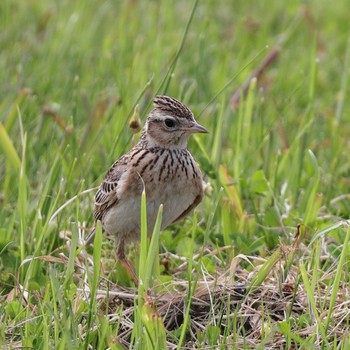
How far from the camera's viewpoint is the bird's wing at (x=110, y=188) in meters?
5.27

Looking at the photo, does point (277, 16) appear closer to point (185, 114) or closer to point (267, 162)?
point (267, 162)

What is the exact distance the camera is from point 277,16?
10.1m

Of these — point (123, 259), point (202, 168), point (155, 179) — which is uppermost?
point (155, 179)

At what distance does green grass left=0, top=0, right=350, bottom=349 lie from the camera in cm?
440

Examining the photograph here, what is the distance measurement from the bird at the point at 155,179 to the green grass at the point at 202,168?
0.17 meters

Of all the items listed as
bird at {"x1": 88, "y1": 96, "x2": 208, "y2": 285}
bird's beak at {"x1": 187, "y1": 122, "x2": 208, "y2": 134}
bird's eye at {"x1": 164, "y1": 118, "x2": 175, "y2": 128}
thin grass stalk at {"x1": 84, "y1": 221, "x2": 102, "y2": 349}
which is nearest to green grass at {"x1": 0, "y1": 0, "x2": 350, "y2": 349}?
thin grass stalk at {"x1": 84, "y1": 221, "x2": 102, "y2": 349}

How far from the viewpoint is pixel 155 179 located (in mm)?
5156

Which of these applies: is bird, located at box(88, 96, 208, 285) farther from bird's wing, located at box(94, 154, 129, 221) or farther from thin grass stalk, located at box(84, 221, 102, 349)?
thin grass stalk, located at box(84, 221, 102, 349)

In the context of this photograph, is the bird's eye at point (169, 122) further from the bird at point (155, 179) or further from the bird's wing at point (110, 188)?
the bird's wing at point (110, 188)

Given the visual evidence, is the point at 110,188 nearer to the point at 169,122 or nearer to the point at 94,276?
the point at 169,122

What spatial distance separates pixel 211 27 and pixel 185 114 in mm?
4598

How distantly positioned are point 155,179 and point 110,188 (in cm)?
30

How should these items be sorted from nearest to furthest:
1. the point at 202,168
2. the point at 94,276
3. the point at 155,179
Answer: the point at 94,276, the point at 155,179, the point at 202,168

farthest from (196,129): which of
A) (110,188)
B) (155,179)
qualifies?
(110,188)
